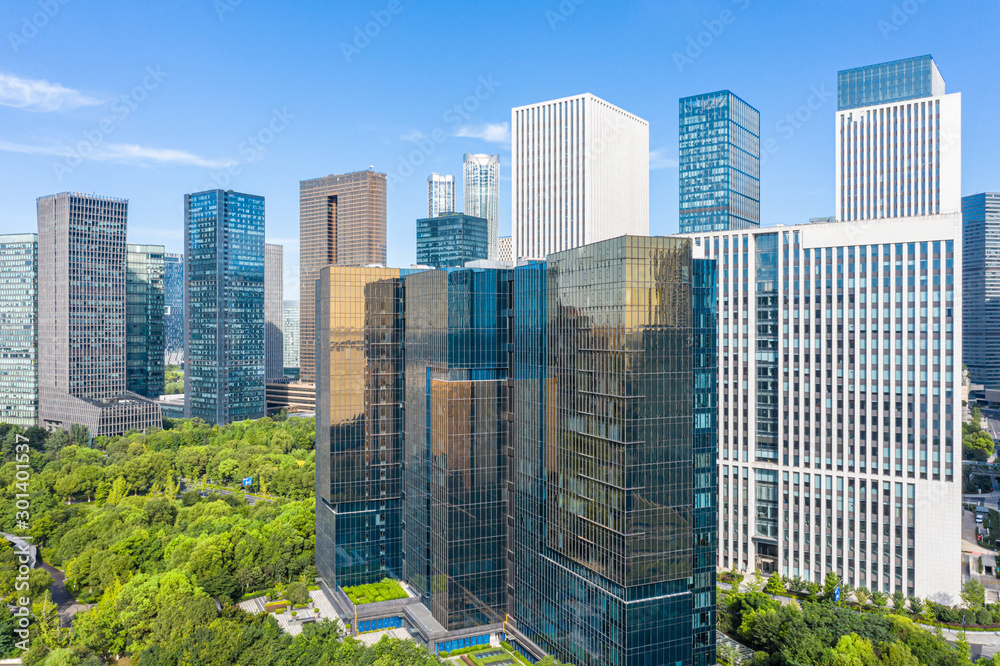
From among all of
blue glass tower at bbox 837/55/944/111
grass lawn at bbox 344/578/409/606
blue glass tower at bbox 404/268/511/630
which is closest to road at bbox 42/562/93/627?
grass lawn at bbox 344/578/409/606

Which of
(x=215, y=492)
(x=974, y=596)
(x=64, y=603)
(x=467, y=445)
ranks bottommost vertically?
(x=64, y=603)

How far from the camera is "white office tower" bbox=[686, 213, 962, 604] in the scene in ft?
331

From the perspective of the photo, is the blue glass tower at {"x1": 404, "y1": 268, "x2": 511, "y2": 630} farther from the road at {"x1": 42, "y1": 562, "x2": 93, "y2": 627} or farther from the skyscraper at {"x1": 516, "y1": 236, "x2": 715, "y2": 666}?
the road at {"x1": 42, "y1": 562, "x2": 93, "y2": 627}

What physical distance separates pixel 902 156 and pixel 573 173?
9331 centimetres

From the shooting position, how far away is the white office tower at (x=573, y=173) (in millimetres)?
145000

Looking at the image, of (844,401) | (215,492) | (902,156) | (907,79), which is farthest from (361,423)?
(907,79)

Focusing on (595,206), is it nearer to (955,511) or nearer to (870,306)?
(870,306)

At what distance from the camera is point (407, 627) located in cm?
9644

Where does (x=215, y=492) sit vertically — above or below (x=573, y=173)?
below

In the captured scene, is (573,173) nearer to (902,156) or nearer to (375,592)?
(375,592)

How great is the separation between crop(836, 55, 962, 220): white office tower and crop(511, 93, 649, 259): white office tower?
62.9 metres

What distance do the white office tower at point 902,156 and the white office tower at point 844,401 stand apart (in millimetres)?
72489

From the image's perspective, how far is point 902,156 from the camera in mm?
178375

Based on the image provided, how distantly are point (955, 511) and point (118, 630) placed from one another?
4466 inches
